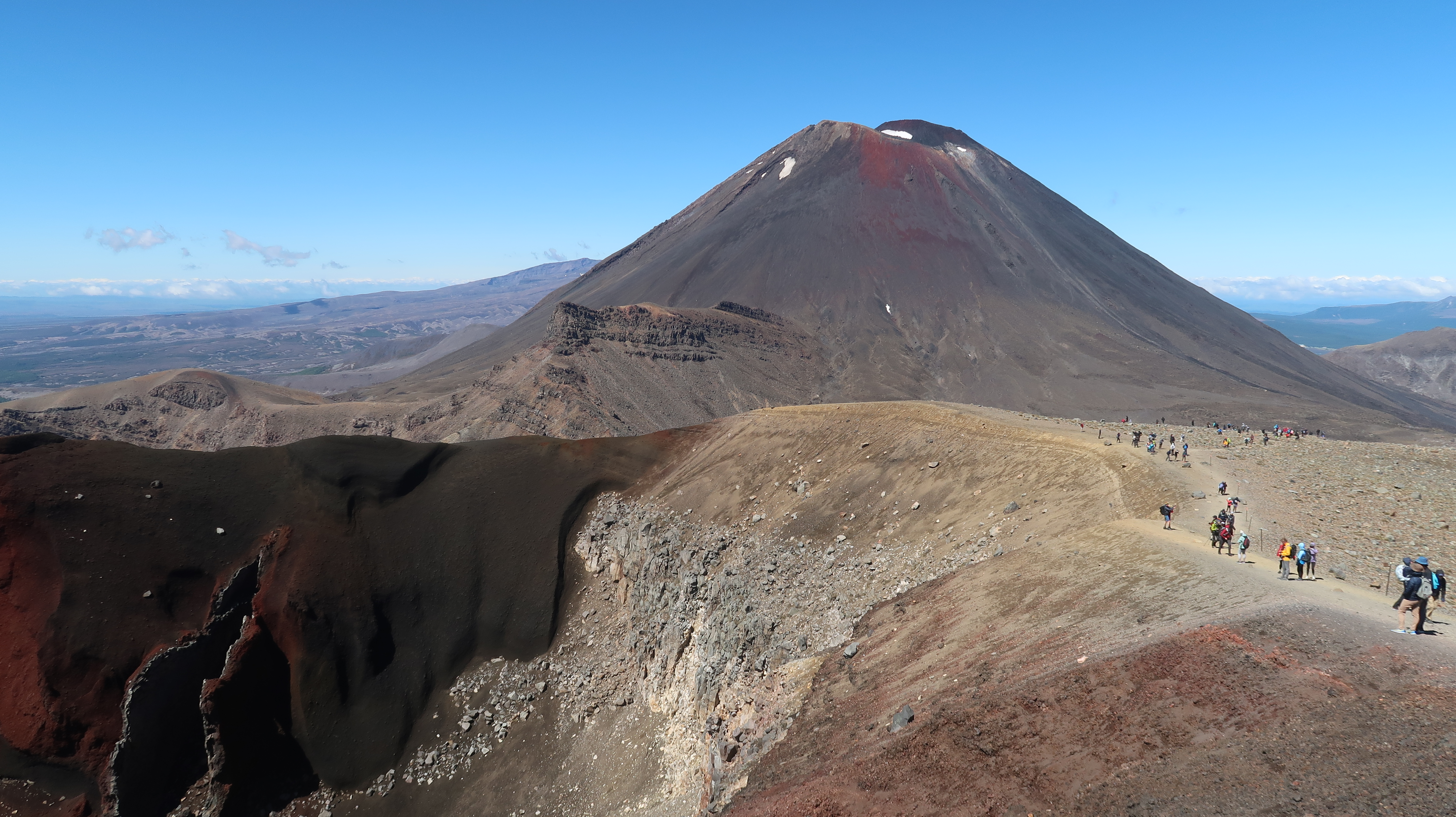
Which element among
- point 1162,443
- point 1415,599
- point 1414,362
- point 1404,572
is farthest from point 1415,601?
point 1414,362

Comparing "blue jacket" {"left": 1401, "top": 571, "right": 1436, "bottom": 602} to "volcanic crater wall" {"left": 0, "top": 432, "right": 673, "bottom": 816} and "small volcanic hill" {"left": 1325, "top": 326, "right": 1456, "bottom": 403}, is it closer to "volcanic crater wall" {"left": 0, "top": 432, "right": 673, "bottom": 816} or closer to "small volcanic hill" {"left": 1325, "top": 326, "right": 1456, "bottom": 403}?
"volcanic crater wall" {"left": 0, "top": 432, "right": 673, "bottom": 816}

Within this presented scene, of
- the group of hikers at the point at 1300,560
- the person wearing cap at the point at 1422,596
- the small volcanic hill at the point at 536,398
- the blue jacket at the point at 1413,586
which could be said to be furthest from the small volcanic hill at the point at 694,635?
the small volcanic hill at the point at 536,398

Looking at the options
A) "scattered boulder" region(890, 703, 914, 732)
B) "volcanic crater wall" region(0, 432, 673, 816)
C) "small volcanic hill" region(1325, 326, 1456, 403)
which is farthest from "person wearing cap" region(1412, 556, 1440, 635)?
"small volcanic hill" region(1325, 326, 1456, 403)

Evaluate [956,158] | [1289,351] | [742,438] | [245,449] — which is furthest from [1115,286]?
[245,449]

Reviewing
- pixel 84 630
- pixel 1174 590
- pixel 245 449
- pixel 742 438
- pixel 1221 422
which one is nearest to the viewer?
pixel 1174 590

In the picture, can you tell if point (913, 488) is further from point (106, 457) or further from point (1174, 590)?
point (106, 457)

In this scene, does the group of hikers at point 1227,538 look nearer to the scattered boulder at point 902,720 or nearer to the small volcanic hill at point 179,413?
the scattered boulder at point 902,720
